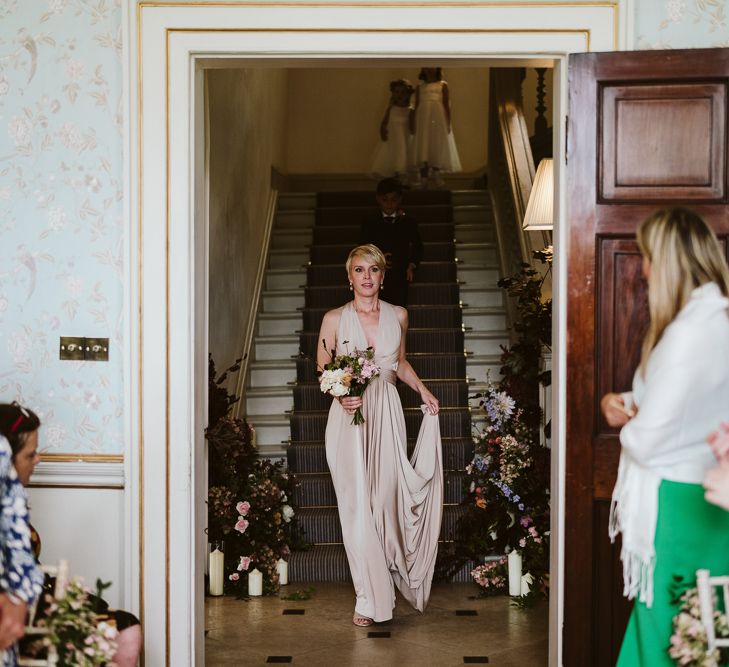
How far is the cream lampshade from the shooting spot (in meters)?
5.89

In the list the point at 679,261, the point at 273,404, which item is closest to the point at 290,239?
the point at 273,404

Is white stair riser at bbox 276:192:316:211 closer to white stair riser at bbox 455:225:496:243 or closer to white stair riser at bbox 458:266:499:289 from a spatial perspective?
white stair riser at bbox 455:225:496:243

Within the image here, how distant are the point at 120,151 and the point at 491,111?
21.0 feet

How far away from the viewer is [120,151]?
3.88m

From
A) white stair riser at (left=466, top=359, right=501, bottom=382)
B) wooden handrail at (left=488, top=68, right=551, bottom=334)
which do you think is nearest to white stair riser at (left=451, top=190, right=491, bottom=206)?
wooden handrail at (left=488, top=68, right=551, bottom=334)

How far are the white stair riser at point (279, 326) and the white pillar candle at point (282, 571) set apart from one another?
2799 millimetres

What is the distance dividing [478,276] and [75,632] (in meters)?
6.63

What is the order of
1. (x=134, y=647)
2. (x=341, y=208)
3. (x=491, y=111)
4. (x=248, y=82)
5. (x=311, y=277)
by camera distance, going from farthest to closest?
(x=341, y=208) < (x=491, y=111) < (x=311, y=277) < (x=248, y=82) < (x=134, y=647)

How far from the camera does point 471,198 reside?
10.4 metres

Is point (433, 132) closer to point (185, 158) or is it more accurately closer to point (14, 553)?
point (185, 158)

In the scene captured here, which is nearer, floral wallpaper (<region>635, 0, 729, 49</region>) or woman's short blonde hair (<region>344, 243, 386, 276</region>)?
floral wallpaper (<region>635, 0, 729, 49</region>)

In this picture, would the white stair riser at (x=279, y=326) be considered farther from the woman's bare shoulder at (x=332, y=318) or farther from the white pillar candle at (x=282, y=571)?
the woman's bare shoulder at (x=332, y=318)

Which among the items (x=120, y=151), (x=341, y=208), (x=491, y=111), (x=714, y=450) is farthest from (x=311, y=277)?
(x=714, y=450)

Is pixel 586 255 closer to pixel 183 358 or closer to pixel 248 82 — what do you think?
pixel 183 358
